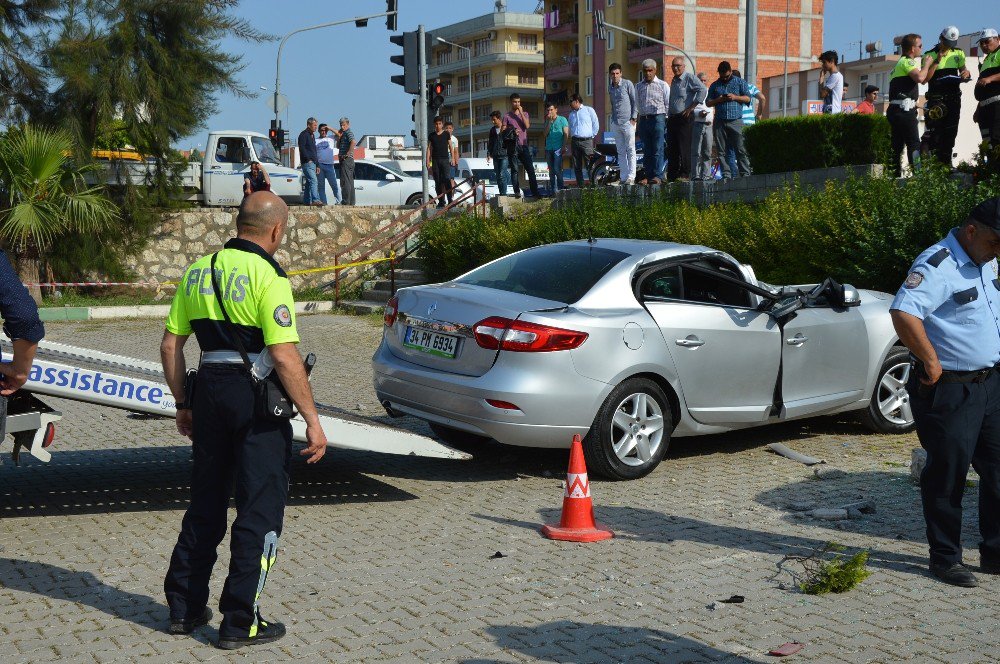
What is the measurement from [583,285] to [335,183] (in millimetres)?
18136

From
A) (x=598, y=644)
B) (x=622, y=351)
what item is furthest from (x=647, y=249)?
(x=598, y=644)

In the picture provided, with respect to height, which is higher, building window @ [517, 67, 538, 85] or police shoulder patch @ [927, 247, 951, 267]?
building window @ [517, 67, 538, 85]

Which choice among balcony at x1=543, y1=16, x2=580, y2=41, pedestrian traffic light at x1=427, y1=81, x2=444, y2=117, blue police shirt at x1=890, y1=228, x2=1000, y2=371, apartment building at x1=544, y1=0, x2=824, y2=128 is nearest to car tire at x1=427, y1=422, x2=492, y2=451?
blue police shirt at x1=890, y1=228, x2=1000, y2=371

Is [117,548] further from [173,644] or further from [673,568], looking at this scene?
[673,568]

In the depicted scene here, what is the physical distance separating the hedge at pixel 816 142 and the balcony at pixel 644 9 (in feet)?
186

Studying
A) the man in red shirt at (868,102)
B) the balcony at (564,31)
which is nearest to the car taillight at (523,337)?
the man in red shirt at (868,102)

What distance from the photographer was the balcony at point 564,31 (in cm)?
8300

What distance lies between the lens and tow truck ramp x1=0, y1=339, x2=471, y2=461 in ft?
19.7

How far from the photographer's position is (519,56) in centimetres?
10200

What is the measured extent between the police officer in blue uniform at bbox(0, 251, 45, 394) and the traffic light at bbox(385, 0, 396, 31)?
26055 mm

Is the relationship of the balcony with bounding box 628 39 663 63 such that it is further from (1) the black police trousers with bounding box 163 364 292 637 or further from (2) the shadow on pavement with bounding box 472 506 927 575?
(1) the black police trousers with bounding box 163 364 292 637

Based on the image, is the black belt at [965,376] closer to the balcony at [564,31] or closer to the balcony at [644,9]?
the balcony at [644,9]

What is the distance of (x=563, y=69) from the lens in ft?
275

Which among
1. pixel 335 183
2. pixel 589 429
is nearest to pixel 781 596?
pixel 589 429
